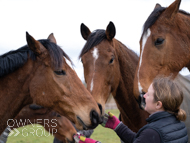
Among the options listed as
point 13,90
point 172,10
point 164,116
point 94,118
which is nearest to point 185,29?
point 172,10

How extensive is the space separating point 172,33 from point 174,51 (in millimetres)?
284

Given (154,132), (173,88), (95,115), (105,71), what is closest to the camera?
(154,132)

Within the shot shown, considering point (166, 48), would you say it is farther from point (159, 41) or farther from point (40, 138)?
point (40, 138)

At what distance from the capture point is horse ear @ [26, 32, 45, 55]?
2758 millimetres

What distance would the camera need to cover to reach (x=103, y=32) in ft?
13.7

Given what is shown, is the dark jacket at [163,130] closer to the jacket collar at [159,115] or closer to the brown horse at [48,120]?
the jacket collar at [159,115]

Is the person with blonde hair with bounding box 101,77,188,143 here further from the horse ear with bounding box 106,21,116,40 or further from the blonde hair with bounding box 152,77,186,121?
the horse ear with bounding box 106,21,116,40

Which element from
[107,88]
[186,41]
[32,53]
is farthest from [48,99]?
[186,41]

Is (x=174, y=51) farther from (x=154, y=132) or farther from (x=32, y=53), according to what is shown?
(x=32, y=53)

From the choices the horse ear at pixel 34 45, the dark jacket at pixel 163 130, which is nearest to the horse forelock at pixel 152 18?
the horse ear at pixel 34 45

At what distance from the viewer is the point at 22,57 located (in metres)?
2.85

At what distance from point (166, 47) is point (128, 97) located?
1205mm

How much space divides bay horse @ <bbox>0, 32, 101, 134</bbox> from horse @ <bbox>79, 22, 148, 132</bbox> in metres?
0.80

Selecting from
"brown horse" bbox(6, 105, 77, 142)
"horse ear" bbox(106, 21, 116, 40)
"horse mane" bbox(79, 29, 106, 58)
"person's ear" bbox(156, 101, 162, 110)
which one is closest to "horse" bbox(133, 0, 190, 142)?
"horse ear" bbox(106, 21, 116, 40)
